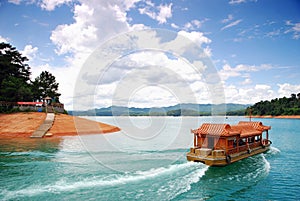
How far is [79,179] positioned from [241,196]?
10.2 metres

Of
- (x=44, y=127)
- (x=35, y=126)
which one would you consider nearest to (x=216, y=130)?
(x=44, y=127)

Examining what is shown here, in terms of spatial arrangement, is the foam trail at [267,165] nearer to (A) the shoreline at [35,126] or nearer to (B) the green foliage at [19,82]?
(A) the shoreline at [35,126]

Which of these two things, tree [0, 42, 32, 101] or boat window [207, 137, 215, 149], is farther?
tree [0, 42, 32, 101]

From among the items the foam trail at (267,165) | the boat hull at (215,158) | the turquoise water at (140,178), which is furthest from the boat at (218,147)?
the foam trail at (267,165)

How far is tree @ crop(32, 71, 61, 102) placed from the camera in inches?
2318

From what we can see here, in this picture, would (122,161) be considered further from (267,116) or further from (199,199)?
(267,116)

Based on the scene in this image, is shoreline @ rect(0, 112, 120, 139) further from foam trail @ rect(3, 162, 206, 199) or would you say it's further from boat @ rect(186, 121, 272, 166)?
boat @ rect(186, 121, 272, 166)

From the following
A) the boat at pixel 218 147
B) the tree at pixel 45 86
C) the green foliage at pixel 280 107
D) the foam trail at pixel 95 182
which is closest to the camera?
the foam trail at pixel 95 182


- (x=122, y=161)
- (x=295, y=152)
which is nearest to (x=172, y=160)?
(x=122, y=161)

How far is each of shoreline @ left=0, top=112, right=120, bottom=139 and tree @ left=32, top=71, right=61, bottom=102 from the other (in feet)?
40.8

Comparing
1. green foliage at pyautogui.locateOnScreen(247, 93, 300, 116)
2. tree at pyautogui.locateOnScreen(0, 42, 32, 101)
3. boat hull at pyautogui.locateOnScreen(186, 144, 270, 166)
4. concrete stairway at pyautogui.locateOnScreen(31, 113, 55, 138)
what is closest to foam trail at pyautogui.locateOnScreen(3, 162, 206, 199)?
boat hull at pyautogui.locateOnScreen(186, 144, 270, 166)

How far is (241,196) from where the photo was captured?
13.4 m

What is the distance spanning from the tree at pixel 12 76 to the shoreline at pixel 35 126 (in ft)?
18.1

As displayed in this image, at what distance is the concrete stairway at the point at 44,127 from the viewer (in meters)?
38.0
